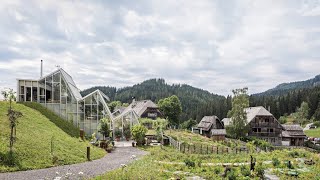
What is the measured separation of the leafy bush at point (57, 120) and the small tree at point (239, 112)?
27.0 meters

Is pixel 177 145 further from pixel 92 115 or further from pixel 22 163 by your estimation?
pixel 22 163

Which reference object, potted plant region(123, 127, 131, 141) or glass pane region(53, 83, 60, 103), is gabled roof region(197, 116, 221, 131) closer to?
potted plant region(123, 127, 131, 141)

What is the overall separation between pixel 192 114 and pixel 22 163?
8664cm

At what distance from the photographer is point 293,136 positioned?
5191 cm

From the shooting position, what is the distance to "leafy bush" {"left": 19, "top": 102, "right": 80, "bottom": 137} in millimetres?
26281

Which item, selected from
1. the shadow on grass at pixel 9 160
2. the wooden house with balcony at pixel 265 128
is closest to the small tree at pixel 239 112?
the wooden house with balcony at pixel 265 128

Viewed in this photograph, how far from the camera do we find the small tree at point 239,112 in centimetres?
4544

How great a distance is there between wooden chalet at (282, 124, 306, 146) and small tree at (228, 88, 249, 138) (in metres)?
11.0

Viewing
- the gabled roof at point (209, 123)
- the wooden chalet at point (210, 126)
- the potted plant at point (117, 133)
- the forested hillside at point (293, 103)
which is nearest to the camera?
the potted plant at point (117, 133)

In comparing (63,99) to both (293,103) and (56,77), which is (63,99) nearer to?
(56,77)

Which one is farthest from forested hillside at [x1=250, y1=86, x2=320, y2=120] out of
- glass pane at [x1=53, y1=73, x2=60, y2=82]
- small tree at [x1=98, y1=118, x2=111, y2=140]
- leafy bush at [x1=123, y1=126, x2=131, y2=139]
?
glass pane at [x1=53, y1=73, x2=60, y2=82]

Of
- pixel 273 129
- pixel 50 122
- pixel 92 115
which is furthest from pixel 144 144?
pixel 273 129

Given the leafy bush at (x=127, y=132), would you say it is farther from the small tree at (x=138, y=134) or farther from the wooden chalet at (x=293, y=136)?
the wooden chalet at (x=293, y=136)

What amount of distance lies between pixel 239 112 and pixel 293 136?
14.4 meters
